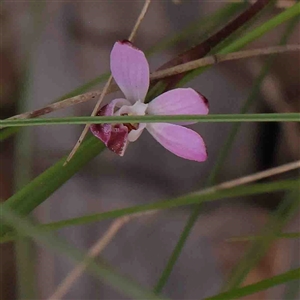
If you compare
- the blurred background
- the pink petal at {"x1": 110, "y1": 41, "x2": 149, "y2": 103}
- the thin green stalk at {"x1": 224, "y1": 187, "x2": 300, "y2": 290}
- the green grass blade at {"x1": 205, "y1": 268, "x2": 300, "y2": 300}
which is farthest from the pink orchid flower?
the blurred background

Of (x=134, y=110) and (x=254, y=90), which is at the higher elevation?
(x=254, y=90)

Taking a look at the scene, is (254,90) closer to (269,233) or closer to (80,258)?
(269,233)

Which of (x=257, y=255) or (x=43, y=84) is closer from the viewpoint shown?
(x=257, y=255)

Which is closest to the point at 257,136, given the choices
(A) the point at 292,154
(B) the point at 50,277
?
(A) the point at 292,154

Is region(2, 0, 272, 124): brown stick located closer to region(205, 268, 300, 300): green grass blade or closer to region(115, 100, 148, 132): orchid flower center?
region(115, 100, 148, 132): orchid flower center

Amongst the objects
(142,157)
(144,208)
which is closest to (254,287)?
(144,208)

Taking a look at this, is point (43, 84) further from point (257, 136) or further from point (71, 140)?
point (257, 136)

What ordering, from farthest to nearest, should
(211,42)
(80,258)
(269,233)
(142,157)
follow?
(142,157)
(269,233)
(211,42)
(80,258)
